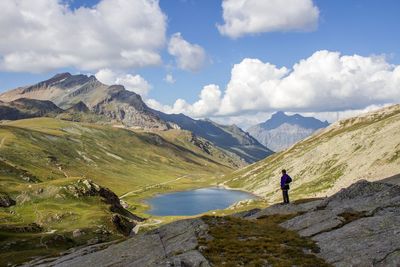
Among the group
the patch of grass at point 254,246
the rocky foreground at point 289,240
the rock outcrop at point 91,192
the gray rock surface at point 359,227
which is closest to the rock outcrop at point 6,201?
the rock outcrop at point 91,192

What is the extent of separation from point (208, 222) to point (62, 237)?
7522 cm

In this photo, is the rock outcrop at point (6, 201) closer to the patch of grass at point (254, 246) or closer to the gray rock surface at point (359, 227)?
the patch of grass at point (254, 246)

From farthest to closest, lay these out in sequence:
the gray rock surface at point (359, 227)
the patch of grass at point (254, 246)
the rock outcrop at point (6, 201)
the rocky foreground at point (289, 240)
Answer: the rock outcrop at point (6, 201) < the patch of grass at point (254, 246) < the rocky foreground at point (289, 240) < the gray rock surface at point (359, 227)

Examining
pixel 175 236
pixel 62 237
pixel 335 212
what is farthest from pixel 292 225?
pixel 62 237

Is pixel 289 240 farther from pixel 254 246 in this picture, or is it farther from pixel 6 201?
pixel 6 201

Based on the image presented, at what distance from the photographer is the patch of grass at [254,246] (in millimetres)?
31605

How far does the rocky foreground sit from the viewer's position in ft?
102

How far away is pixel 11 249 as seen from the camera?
10175 cm

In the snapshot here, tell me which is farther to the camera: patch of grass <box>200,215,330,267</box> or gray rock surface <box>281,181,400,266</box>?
patch of grass <box>200,215,330,267</box>

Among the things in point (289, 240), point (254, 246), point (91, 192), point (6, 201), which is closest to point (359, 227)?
point (289, 240)

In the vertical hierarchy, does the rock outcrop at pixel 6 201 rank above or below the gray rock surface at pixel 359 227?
below

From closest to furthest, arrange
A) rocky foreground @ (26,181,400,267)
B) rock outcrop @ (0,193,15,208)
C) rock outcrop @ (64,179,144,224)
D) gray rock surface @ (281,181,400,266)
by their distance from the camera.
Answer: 1. gray rock surface @ (281,181,400,266)
2. rocky foreground @ (26,181,400,267)
3. rock outcrop @ (0,193,15,208)
4. rock outcrop @ (64,179,144,224)

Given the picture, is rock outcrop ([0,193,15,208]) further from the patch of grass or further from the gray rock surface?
the gray rock surface

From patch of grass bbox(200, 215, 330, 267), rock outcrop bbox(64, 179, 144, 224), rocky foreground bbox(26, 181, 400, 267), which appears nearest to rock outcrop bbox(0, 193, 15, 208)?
rock outcrop bbox(64, 179, 144, 224)
